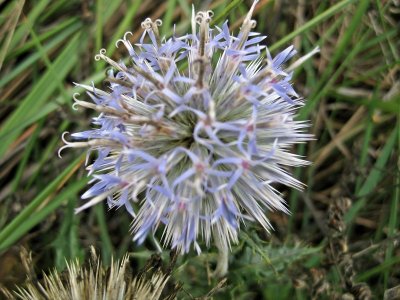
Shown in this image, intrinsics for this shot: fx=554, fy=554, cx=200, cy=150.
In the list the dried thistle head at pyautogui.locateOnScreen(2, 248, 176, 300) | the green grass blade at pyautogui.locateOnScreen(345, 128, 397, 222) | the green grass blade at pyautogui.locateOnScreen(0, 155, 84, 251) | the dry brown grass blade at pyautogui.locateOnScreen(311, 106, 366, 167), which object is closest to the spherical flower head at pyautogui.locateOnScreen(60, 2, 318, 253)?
the dried thistle head at pyautogui.locateOnScreen(2, 248, 176, 300)

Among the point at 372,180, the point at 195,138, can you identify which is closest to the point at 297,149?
the point at 372,180

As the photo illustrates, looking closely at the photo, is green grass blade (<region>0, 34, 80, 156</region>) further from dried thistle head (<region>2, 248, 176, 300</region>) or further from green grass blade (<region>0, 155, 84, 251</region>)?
dried thistle head (<region>2, 248, 176, 300</region>)

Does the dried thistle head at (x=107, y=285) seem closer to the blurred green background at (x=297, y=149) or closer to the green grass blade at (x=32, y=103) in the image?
the blurred green background at (x=297, y=149)

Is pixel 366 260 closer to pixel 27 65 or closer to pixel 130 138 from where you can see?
pixel 130 138

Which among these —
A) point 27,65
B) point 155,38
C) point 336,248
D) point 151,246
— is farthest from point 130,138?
point 27,65

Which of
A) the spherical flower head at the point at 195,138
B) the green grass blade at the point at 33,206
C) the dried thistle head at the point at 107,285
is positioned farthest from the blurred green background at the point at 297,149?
the spherical flower head at the point at 195,138

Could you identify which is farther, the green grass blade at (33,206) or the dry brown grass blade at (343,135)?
the dry brown grass blade at (343,135)
